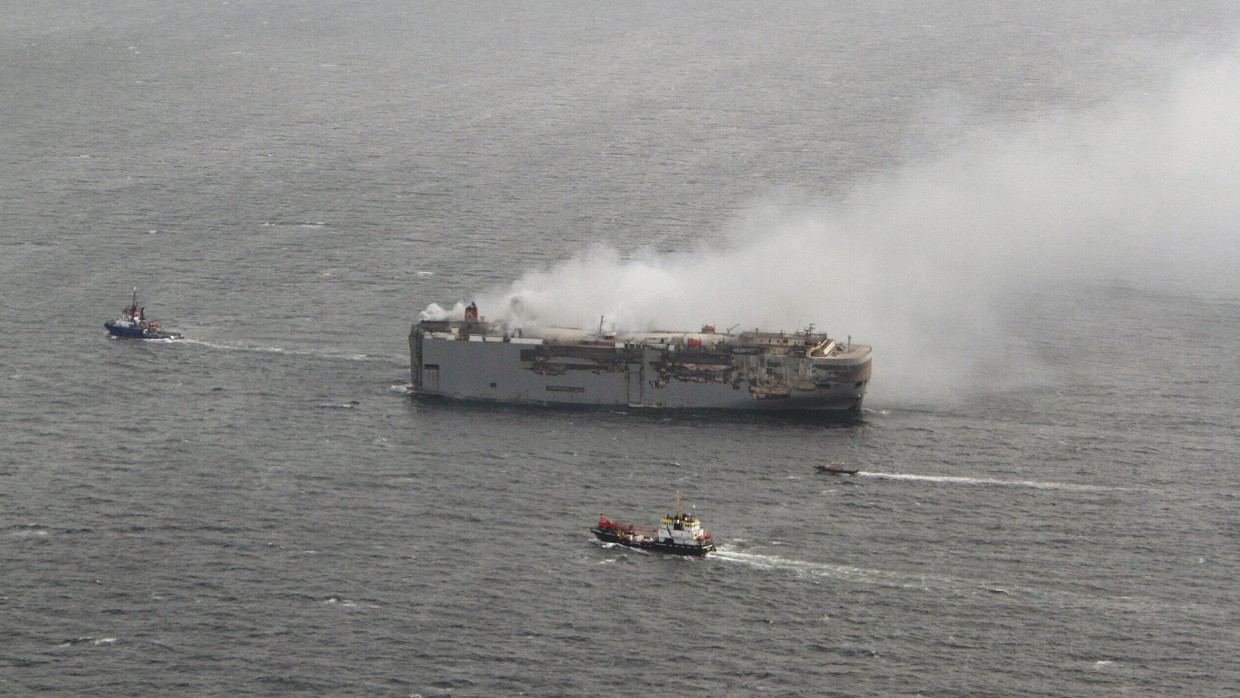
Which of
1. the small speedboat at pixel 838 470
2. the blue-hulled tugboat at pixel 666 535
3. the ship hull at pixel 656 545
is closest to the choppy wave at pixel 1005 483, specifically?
the small speedboat at pixel 838 470

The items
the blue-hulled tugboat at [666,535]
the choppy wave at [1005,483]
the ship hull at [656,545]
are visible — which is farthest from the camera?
the choppy wave at [1005,483]

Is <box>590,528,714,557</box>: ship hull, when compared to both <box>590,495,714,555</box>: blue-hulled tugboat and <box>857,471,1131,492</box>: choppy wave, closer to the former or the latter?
<box>590,495,714,555</box>: blue-hulled tugboat

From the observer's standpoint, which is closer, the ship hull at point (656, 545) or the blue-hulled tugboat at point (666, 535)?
the ship hull at point (656, 545)

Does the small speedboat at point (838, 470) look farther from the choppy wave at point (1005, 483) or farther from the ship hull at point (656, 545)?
the ship hull at point (656, 545)

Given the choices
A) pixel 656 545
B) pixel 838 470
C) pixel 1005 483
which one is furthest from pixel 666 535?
pixel 1005 483

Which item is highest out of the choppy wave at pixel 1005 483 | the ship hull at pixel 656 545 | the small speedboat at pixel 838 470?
the small speedboat at pixel 838 470

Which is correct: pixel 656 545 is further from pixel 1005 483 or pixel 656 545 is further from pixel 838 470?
pixel 1005 483

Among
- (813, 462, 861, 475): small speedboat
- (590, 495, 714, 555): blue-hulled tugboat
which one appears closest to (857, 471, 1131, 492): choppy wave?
(813, 462, 861, 475): small speedboat

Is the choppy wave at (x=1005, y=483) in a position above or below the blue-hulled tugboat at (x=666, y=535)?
above
